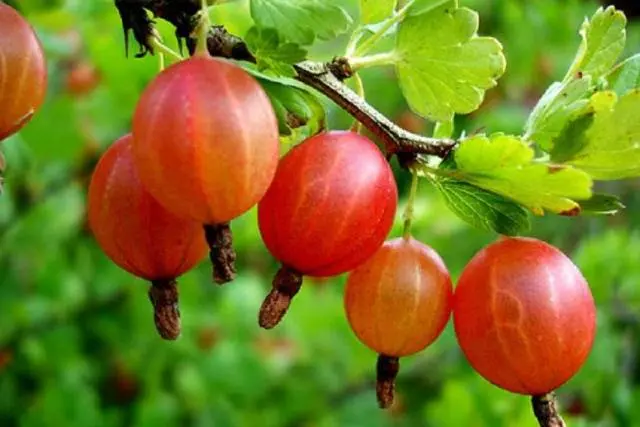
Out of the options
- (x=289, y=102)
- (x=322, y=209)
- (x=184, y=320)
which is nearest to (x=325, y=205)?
(x=322, y=209)

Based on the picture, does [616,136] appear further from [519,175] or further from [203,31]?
[203,31]

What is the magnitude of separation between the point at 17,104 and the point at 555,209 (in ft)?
1.39

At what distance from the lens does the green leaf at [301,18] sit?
0.77 m

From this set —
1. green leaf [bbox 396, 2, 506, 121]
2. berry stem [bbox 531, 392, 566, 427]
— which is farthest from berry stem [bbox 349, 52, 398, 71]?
berry stem [bbox 531, 392, 566, 427]

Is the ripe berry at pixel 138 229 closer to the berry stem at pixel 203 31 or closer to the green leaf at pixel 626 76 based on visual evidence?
the berry stem at pixel 203 31

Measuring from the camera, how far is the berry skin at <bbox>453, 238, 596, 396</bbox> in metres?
0.84

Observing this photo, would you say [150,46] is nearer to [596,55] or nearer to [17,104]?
[17,104]

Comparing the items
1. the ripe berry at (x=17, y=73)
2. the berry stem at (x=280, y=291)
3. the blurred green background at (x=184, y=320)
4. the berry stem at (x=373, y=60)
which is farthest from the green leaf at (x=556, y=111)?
the blurred green background at (x=184, y=320)

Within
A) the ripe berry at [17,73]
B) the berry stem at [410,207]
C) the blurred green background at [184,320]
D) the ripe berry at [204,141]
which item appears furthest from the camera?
the blurred green background at [184,320]

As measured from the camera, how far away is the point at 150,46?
0.86 m

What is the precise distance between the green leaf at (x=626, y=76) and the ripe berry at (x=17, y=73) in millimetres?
486

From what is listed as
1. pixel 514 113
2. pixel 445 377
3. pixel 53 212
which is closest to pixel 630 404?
pixel 445 377

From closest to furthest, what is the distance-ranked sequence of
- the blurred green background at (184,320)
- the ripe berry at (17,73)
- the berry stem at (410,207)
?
the ripe berry at (17,73), the berry stem at (410,207), the blurred green background at (184,320)

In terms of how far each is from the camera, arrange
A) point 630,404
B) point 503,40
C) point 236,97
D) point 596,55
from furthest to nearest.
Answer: point 503,40 < point 630,404 < point 596,55 < point 236,97
